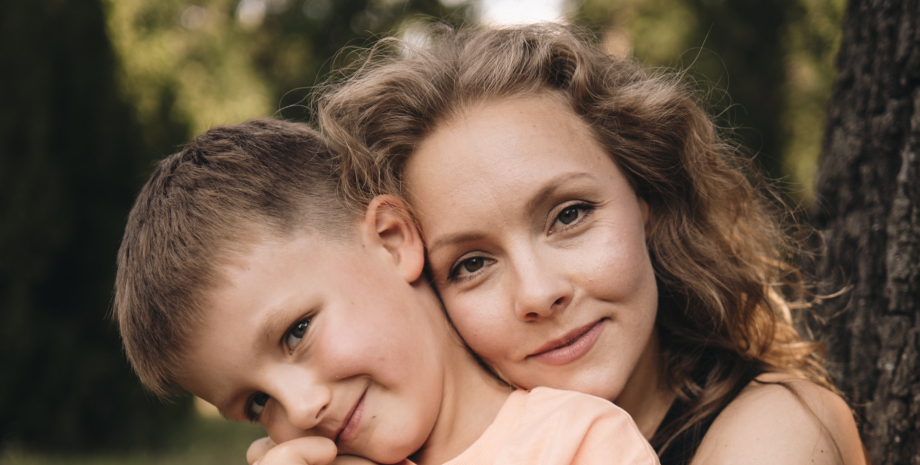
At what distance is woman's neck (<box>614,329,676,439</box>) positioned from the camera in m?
2.24

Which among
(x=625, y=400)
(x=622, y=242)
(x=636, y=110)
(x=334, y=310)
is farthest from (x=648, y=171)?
(x=334, y=310)

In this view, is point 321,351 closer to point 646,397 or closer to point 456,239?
point 456,239

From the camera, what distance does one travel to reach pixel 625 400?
224 centimetres

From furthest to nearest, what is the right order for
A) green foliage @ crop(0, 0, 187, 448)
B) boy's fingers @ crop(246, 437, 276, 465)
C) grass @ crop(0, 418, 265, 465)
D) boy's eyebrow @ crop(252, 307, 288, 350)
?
1. green foliage @ crop(0, 0, 187, 448)
2. grass @ crop(0, 418, 265, 465)
3. boy's fingers @ crop(246, 437, 276, 465)
4. boy's eyebrow @ crop(252, 307, 288, 350)

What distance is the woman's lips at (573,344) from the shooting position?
1944 millimetres

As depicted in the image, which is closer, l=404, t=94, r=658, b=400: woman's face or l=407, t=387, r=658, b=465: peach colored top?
l=407, t=387, r=658, b=465: peach colored top

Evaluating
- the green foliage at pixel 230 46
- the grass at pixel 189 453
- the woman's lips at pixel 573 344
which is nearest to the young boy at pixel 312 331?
the woman's lips at pixel 573 344

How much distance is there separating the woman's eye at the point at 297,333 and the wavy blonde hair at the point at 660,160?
44 centimetres

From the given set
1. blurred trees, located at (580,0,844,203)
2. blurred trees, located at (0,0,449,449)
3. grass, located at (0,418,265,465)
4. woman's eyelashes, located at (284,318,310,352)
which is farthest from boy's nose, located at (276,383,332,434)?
blurred trees, located at (580,0,844,203)

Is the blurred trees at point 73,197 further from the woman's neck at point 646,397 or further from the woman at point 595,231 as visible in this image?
the woman's neck at point 646,397

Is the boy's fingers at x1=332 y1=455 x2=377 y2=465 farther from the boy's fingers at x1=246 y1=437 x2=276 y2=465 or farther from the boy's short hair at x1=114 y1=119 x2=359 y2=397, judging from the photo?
the boy's short hair at x1=114 y1=119 x2=359 y2=397

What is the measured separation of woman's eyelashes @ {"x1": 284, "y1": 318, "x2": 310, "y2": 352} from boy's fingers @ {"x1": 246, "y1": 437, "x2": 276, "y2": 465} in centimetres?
47

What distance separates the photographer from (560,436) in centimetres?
166

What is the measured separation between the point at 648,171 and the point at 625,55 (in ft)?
1.97
